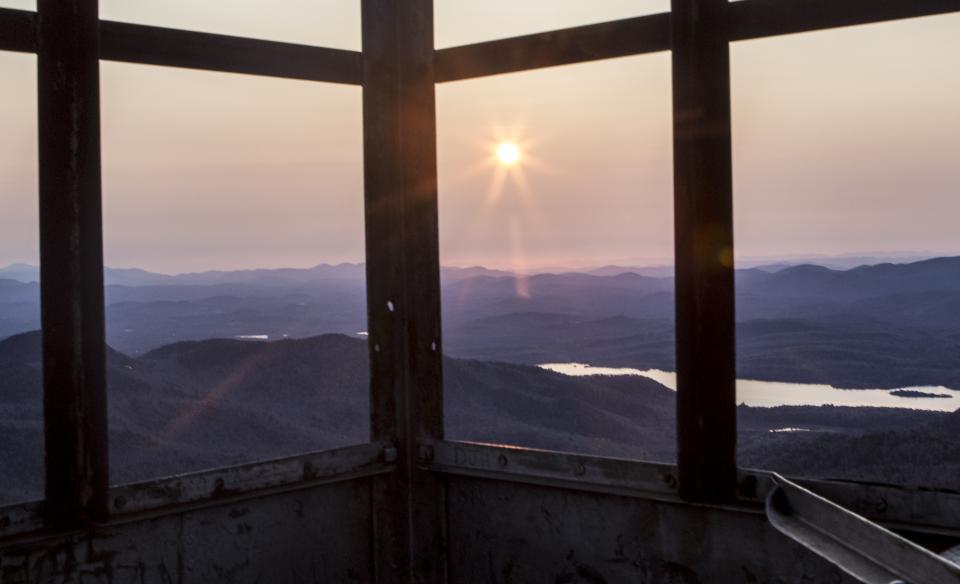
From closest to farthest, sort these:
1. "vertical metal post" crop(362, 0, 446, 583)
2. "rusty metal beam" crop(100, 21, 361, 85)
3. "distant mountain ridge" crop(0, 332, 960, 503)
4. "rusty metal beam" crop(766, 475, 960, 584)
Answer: "rusty metal beam" crop(766, 475, 960, 584) → "rusty metal beam" crop(100, 21, 361, 85) → "vertical metal post" crop(362, 0, 446, 583) → "distant mountain ridge" crop(0, 332, 960, 503)

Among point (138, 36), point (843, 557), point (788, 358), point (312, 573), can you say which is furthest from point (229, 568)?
point (788, 358)

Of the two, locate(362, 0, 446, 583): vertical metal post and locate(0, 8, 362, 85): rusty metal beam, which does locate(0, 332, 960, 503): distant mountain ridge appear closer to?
locate(362, 0, 446, 583): vertical metal post

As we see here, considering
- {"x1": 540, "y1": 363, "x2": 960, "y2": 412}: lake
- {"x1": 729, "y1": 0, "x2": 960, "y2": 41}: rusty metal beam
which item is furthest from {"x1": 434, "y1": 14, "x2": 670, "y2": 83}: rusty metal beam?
{"x1": 540, "y1": 363, "x2": 960, "y2": 412}: lake

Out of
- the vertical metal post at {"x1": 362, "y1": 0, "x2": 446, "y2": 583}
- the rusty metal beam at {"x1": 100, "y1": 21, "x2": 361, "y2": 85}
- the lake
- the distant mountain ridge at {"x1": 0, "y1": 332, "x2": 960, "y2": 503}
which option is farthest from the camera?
the lake

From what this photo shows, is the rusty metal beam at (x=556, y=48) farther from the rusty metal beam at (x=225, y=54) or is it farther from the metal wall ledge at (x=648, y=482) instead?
the metal wall ledge at (x=648, y=482)

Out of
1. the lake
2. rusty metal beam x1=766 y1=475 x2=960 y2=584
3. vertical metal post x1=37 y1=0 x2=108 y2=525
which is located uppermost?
vertical metal post x1=37 y1=0 x2=108 y2=525

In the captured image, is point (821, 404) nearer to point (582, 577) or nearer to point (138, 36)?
point (582, 577)

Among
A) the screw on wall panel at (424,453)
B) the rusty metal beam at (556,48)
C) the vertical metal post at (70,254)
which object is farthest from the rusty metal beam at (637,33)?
the screw on wall panel at (424,453)
